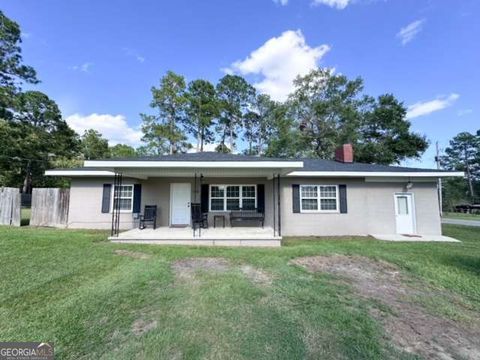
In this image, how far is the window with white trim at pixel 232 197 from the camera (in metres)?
9.70

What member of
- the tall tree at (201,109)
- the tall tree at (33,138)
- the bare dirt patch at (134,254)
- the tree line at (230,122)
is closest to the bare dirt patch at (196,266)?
the bare dirt patch at (134,254)

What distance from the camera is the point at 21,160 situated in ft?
69.1

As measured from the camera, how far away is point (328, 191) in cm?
929

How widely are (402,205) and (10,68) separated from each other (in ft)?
93.4

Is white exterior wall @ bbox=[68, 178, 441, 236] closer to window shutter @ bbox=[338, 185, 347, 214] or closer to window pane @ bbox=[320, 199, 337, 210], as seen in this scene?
window shutter @ bbox=[338, 185, 347, 214]

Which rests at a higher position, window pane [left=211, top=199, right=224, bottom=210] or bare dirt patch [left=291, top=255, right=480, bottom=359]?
window pane [left=211, top=199, right=224, bottom=210]

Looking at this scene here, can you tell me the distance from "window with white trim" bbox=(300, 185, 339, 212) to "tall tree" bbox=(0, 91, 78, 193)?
23.6m

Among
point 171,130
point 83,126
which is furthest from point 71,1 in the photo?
point 83,126

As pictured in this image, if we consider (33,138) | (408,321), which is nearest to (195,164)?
(408,321)

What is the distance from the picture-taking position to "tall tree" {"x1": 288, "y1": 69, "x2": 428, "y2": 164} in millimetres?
20953

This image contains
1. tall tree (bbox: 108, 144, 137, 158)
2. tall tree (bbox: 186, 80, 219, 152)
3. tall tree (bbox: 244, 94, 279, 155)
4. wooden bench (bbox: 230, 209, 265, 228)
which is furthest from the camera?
tall tree (bbox: 108, 144, 137, 158)

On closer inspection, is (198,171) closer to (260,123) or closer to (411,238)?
(411,238)

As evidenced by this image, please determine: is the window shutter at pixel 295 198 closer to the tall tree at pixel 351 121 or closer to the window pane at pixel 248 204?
the window pane at pixel 248 204

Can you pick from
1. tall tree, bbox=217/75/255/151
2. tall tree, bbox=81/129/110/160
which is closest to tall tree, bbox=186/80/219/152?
tall tree, bbox=217/75/255/151
